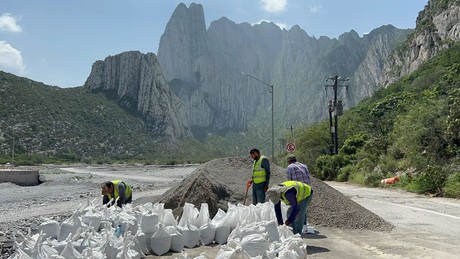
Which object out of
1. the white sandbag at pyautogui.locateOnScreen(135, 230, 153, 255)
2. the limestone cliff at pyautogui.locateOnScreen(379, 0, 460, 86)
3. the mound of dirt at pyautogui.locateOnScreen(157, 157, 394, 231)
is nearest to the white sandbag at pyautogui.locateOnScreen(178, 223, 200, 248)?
the white sandbag at pyautogui.locateOnScreen(135, 230, 153, 255)

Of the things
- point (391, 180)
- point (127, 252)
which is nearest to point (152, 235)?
point (127, 252)

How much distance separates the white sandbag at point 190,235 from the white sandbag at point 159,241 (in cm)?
39

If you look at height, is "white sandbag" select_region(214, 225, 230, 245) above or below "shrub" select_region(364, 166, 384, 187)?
below

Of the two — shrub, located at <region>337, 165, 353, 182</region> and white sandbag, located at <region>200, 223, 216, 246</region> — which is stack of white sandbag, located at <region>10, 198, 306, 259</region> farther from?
shrub, located at <region>337, 165, 353, 182</region>

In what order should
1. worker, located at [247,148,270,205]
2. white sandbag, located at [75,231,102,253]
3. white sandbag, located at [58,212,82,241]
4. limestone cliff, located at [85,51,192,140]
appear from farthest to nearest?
limestone cliff, located at [85,51,192,140] < worker, located at [247,148,270,205] < white sandbag, located at [58,212,82,241] < white sandbag, located at [75,231,102,253]

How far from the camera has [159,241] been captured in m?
6.95

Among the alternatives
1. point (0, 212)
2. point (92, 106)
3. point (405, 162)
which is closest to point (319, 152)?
point (405, 162)

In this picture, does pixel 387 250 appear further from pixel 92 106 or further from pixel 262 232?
pixel 92 106

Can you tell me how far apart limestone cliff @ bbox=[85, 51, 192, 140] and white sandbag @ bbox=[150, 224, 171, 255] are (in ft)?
288

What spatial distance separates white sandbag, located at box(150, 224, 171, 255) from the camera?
6.94 m

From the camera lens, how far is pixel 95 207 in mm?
8000

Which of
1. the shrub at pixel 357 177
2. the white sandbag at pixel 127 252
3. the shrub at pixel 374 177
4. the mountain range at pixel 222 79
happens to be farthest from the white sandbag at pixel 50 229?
the mountain range at pixel 222 79

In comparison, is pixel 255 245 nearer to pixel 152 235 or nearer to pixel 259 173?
pixel 152 235

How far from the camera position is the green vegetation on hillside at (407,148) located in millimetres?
18172
